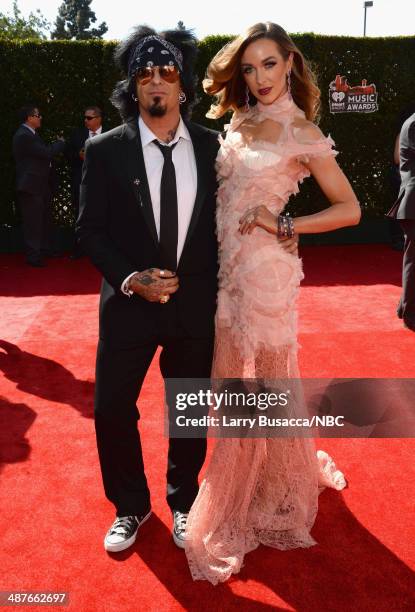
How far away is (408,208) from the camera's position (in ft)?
16.7

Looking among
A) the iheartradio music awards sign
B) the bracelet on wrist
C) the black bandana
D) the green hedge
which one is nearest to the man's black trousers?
the bracelet on wrist

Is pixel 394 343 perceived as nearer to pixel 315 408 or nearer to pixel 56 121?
pixel 315 408

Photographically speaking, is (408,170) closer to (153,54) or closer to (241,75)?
(241,75)

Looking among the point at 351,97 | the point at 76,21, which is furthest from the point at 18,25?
the point at 351,97

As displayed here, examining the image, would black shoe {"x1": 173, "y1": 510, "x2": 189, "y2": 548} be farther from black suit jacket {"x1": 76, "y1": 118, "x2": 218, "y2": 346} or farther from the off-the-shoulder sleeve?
the off-the-shoulder sleeve

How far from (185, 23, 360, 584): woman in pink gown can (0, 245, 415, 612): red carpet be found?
149 mm

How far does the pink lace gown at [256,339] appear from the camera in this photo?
7.45 feet

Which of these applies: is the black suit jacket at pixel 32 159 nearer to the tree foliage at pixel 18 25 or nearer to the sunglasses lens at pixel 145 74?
the sunglasses lens at pixel 145 74

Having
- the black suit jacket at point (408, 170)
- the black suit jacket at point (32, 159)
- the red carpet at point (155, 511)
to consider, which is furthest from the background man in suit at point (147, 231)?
the black suit jacket at point (32, 159)

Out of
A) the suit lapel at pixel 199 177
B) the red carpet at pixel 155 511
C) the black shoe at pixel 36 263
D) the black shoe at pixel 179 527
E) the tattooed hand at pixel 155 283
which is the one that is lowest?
the black shoe at pixel 36 263

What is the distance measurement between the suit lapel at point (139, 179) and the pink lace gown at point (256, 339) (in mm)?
297

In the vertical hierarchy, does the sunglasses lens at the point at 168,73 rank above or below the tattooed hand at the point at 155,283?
above

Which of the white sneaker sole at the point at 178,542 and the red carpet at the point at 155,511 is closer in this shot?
the red carpet at the point at 155,511

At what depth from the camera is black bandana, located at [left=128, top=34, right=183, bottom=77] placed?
2.22 m
